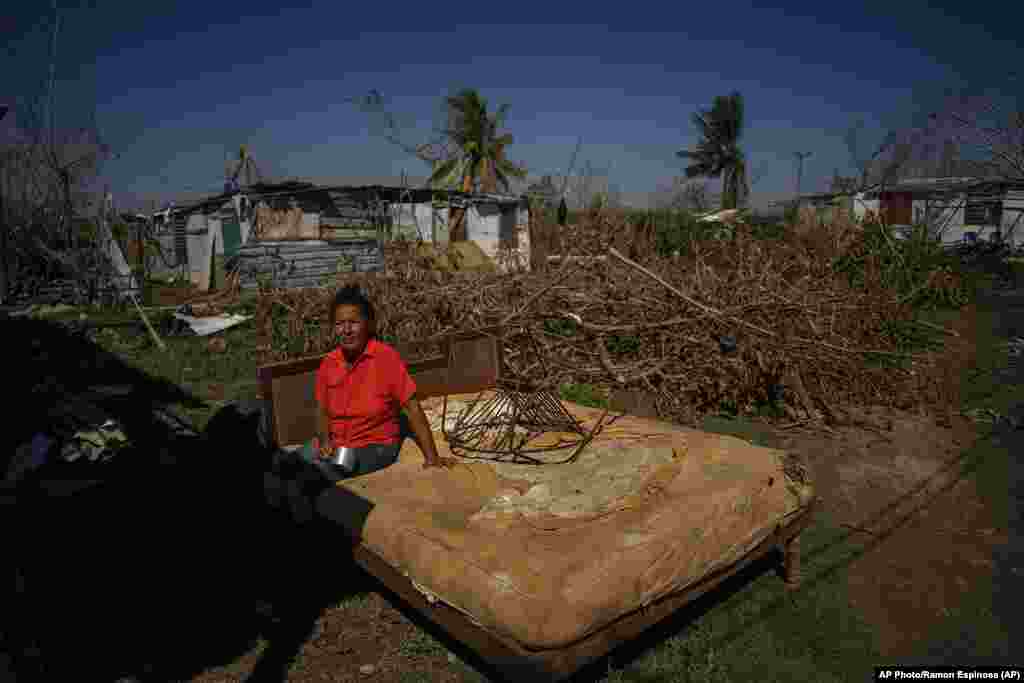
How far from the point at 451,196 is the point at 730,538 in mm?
18430

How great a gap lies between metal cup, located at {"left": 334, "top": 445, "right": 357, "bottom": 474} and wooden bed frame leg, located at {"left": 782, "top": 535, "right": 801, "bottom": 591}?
234cm

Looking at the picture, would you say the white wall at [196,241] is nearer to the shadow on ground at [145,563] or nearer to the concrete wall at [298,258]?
the concrete wall at [298,258]

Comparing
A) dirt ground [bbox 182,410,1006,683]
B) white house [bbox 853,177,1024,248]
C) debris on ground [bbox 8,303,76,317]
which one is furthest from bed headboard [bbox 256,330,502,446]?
white house [bbox 853,177,1024,248]

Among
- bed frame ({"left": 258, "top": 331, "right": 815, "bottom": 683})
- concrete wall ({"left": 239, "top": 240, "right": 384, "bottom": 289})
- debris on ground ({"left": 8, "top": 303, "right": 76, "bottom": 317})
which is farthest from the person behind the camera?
concrete wall ({"left": 239, "top": 240, "right": 384, "bottom": 289})

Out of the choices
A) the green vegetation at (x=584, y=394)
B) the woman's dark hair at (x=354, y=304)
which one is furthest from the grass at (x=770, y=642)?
the green vegetation at (x=584, y=394)

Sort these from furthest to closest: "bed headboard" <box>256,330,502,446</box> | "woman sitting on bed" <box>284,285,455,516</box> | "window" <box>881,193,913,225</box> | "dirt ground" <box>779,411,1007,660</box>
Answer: "window" <box>881,193,913,225</box>
"bed headboard" <box>256,330,502,446</box>
"woman sitting on bed" <box>284,285,455,516</box>
"dirt ground" <box>779,411,1007,660</box>

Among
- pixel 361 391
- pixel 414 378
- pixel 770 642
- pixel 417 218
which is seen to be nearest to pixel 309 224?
pixel 417 218

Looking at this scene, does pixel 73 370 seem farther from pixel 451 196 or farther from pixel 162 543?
pixel 451 196

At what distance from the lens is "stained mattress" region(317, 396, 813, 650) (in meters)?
2.10

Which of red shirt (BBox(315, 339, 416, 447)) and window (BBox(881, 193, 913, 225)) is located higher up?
window (BBox(881, 193, 913, 225))

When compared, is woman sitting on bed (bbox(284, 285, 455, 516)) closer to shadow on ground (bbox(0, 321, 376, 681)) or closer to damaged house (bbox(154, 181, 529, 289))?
shadow on ground (bbox(0, 321, 376, 681))

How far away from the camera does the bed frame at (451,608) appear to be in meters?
2.04

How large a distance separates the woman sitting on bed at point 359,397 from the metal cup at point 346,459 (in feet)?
0.06

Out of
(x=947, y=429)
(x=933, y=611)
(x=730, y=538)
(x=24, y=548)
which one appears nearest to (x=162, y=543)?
(x=24, y=548)
